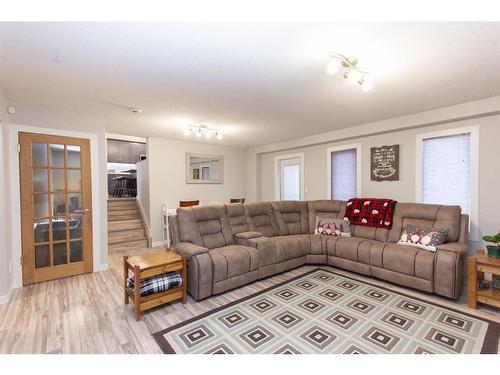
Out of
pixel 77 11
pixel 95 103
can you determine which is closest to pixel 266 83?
pixel 77 11

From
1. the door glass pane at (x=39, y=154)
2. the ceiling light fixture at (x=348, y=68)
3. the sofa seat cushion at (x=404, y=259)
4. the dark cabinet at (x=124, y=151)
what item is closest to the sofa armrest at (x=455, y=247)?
the sofa seat cushion at (x=404, y=259)

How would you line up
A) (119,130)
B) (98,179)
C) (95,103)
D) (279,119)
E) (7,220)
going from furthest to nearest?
(119,130), (279,119), (98,179), (95,103), (7,220)

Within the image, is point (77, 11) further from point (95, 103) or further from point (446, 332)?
point (446, 332)

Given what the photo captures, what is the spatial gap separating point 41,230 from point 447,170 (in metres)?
5.75

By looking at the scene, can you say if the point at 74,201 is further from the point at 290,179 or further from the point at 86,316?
the point at 290,179

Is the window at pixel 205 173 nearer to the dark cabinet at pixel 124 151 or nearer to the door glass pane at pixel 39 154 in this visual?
the door glass pane at pixel 39 154

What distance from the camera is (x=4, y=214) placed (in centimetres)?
259

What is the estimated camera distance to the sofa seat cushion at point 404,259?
2.72 m

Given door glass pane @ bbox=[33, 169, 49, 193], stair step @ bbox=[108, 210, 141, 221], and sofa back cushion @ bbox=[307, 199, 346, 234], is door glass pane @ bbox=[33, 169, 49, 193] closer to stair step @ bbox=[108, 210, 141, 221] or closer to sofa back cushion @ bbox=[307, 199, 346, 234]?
stair step @ bbox=[108, 210, 141, 221]

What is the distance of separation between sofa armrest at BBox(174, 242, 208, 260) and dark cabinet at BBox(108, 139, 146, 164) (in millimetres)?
5787

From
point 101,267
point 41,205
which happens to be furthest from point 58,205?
point 101,267

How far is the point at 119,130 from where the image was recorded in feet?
14.4

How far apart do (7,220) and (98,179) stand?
3.61 ft

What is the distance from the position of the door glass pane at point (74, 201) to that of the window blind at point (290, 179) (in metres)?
4.30
